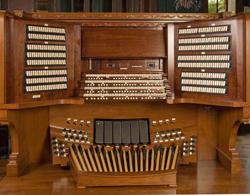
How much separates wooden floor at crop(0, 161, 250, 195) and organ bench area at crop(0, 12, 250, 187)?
0.21 feet

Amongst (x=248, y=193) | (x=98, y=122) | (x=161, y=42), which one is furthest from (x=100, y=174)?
(x=161, y=42)

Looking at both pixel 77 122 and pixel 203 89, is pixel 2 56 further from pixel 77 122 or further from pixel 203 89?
pixel 203 89

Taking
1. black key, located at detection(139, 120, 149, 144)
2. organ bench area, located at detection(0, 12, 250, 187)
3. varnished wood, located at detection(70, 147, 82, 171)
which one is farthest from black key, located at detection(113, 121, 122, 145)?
varnished wood, located at detection(70, 147, 82, 171)

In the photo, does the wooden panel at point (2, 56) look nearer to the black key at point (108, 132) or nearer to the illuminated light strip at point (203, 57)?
the black key at point (108, 132)

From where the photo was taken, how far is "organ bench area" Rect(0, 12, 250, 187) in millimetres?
2895

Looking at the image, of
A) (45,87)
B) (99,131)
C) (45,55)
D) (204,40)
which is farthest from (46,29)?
(204,40)

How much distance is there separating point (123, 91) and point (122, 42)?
18.3 inches

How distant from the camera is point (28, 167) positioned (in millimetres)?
3275

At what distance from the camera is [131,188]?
9.11 feet

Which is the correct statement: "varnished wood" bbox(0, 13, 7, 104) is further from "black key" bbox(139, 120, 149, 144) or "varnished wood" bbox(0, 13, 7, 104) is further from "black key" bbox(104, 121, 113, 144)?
"black key" bbox(139, 120, 149, 144)

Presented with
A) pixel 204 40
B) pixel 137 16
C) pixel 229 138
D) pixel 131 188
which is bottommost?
pixel 131 188

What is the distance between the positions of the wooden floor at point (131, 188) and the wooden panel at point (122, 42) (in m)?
0.90

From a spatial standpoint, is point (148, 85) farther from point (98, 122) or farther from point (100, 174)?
point (100, 174)

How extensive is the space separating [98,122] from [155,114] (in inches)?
17.1
